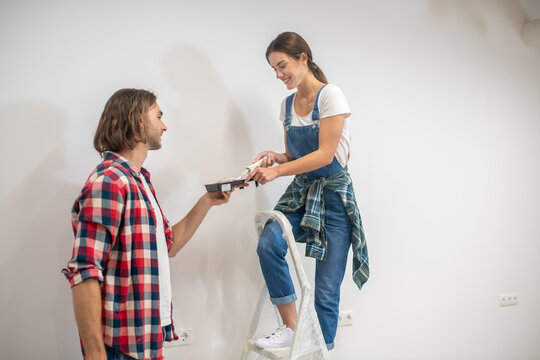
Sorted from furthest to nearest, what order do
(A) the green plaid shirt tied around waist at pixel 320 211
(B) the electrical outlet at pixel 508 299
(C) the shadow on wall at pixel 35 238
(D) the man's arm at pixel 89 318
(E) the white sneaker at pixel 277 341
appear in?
(B) the electrical outlet at pixel 508 299 < (C) the shadow on wall at pixel 35 238 < (A) the green plaid shirt tied around waist at pixel 320 211 < (E) the white sneaker at pixel 277 341 < (D) the man's arm at pixel 89 318

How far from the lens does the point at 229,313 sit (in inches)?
87.4

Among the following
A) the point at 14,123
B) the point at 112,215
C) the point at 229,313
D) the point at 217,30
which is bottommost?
the point at 229,313

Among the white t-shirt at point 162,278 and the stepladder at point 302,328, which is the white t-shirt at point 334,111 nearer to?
the stepladder at point 302,328

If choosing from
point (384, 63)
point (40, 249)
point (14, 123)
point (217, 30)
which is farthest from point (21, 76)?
point (384, 63)

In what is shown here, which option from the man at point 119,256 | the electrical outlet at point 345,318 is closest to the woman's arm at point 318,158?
the man at point 119,256

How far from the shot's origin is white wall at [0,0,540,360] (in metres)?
1.93

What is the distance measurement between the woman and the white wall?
423mm

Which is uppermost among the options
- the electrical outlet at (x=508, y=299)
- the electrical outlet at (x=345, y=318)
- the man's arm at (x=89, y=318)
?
the man's arm at (x=89, y=318)

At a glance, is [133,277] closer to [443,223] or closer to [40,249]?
[40,249]

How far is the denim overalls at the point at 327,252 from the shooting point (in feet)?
5.56

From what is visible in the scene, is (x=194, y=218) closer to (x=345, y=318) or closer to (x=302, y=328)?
(x=302, y=328)

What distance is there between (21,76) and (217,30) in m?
0.90

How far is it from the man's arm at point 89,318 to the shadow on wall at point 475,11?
2367 millimetres

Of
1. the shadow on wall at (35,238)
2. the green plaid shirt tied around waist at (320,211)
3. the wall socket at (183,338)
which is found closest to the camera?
the green plaid shirt tied around waist at (320,211)
